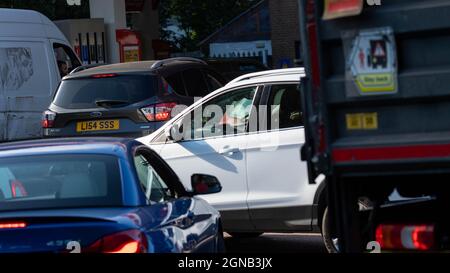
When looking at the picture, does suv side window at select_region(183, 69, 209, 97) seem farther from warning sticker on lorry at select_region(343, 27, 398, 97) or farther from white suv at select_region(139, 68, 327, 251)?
warning sticker on lorry at select_region(343, 27, 398, 97)

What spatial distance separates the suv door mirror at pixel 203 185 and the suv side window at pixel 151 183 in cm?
18

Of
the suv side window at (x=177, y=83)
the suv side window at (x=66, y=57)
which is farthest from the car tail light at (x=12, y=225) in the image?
the suv side window at (x=66, y=57)

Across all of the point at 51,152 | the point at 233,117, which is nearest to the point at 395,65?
the point at 51,152

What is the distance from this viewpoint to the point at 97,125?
11.9 metres

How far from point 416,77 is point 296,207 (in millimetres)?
3927

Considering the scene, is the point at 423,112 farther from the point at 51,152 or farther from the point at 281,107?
the point at 281,107

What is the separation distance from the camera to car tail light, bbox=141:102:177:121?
11633mm

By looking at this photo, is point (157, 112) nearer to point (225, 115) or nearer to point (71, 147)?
point (225, 115)

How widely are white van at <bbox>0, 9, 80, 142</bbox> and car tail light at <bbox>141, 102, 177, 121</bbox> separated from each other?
332cm

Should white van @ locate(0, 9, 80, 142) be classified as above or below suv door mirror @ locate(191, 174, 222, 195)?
above

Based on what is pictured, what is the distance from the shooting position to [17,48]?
577 inches

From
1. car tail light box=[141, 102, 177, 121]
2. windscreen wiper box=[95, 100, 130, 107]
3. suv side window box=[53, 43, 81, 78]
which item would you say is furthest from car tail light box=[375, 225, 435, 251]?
suv side window box=[53, 43, 81, 78]

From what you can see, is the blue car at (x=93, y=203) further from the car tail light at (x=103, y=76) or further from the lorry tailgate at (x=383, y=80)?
the car tail light at (x=103, y=76)

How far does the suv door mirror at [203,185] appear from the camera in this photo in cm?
685
